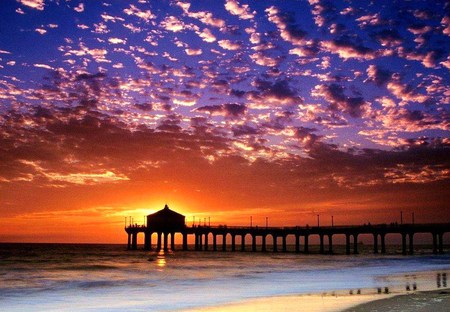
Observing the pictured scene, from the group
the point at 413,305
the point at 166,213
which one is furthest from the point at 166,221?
the point at 413,305

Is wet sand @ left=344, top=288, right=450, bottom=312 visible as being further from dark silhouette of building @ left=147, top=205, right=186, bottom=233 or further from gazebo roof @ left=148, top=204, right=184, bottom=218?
gazebo roof @ left=148, top=204, right=184, bottom=218

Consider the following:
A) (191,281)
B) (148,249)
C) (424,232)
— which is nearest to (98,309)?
(191,281)

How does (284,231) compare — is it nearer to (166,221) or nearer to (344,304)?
(166,221)

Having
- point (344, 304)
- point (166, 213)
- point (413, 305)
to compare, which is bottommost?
point (344, 304)

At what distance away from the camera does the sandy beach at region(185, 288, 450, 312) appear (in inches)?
637

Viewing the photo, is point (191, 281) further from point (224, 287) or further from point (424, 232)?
point (424, 232)

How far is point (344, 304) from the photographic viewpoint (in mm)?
18406

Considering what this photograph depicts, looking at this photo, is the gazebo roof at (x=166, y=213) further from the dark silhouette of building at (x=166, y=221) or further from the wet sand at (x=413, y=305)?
the wet sand at (x=413, y=305)

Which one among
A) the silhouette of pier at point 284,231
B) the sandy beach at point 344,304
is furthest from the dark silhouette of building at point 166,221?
the sandy beach at point 344,304

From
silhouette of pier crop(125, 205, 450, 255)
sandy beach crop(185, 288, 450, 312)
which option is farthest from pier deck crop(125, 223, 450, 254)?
sandy beach crop(185, 288, 450, 312)

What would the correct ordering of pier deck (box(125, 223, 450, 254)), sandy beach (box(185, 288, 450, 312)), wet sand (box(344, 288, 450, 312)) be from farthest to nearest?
pier deck (box(125, 223, 450, 254)), sandy beach (box(185, 288, 450, 312)), wet sand (box(344, 288, 450, 312))

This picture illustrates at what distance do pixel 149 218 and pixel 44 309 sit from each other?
75521 mm

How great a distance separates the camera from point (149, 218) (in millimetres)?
95750

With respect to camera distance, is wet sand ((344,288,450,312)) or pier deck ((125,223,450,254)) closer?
wet sand ((344,288,450,312))
